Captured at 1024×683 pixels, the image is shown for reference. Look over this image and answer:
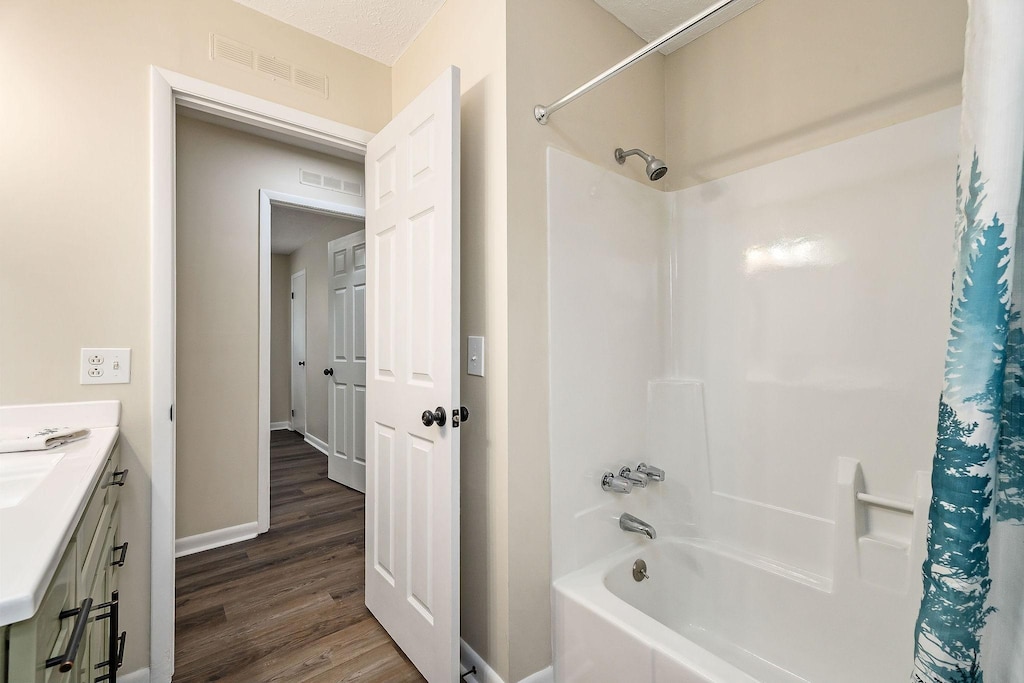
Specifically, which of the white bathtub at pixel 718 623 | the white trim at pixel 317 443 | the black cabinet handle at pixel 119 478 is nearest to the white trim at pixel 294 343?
the white trim at pixel 317 443

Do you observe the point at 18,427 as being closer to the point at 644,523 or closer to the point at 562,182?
the point at 562,182

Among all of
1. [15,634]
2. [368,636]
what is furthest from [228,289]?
[15,634]

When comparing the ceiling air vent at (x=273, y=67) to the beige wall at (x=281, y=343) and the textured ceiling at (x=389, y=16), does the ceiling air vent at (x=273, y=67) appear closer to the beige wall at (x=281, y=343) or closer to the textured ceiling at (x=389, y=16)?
the textured ceiling at (x=389, y=16)

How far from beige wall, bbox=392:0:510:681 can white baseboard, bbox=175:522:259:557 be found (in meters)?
1.82

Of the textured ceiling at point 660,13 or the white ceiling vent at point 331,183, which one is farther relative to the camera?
the white ceiling vent at point 331,183

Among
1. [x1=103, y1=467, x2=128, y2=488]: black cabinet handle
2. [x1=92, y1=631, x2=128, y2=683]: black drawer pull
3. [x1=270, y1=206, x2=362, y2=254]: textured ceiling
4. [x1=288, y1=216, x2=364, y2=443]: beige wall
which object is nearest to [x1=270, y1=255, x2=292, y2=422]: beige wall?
[x1=270, y1=206, x2=362, y2=254]: textured ceiling

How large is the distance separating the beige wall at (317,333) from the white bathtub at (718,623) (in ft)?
13.6

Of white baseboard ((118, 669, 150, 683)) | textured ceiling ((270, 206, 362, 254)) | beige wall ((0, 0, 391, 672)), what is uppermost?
textured ceiling ((270, 206, 362, 254))

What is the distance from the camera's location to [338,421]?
13.0 ft

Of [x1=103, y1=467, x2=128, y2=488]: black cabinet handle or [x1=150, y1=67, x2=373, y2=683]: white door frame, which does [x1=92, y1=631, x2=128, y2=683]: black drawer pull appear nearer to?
[x1=150, y1=67, x2=373, y2=683]: white door frame

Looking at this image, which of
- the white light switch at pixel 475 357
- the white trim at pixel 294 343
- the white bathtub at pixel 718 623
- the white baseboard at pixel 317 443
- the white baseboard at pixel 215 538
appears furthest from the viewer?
the white trim at pixel 294 343

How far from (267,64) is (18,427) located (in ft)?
5.02

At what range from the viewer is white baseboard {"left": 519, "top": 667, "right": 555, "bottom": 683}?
1.52 meters

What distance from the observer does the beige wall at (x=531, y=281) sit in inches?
59.4
